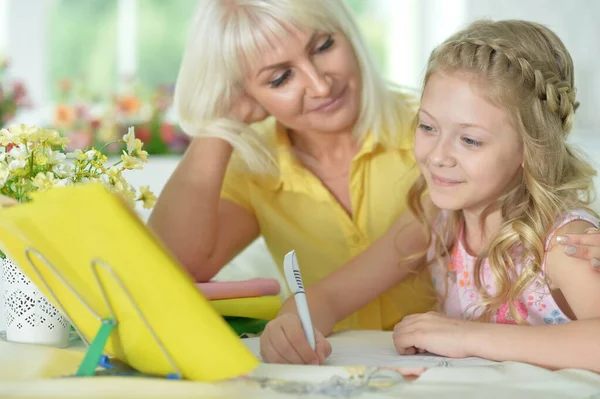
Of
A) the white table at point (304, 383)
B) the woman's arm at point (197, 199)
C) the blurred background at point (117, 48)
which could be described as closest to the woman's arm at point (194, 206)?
the woman's arm at point (197, 199)

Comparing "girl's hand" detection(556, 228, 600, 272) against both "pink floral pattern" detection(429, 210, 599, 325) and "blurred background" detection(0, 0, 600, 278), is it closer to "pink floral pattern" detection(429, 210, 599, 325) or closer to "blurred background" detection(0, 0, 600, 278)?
"pink floral pattern" detection(429, 210, 599, 325)

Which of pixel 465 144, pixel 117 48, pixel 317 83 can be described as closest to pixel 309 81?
pixel 317 83

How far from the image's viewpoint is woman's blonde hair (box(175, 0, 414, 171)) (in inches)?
77.4

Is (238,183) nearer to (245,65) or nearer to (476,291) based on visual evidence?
(245,65)

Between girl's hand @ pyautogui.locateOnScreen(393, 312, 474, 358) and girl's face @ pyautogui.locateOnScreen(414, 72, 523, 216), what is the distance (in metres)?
0.23

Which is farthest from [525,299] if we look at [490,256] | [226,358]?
[226,358]

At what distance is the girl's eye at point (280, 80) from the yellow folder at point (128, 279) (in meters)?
1.01

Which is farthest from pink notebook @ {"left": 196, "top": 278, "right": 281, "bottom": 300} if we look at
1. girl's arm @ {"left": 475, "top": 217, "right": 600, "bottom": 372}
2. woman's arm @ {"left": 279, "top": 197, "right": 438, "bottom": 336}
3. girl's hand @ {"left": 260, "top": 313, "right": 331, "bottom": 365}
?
girl's arm @ {"left": 475, "top": 217, "right": 600, "bottom": 372}

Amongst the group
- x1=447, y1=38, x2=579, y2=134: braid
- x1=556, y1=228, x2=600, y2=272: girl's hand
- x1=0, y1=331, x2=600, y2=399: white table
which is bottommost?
x1=0, y1=331, x2=600, y2=399: white table

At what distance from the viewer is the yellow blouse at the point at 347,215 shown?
2.12 metres

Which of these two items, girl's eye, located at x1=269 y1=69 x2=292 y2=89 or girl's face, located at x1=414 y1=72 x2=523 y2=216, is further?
girl's eye, located at x1=269 y1=69 x2=292 y2=89

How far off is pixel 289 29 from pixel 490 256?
2.35 feet

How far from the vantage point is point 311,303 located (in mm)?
1641

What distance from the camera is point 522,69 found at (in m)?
1.49
